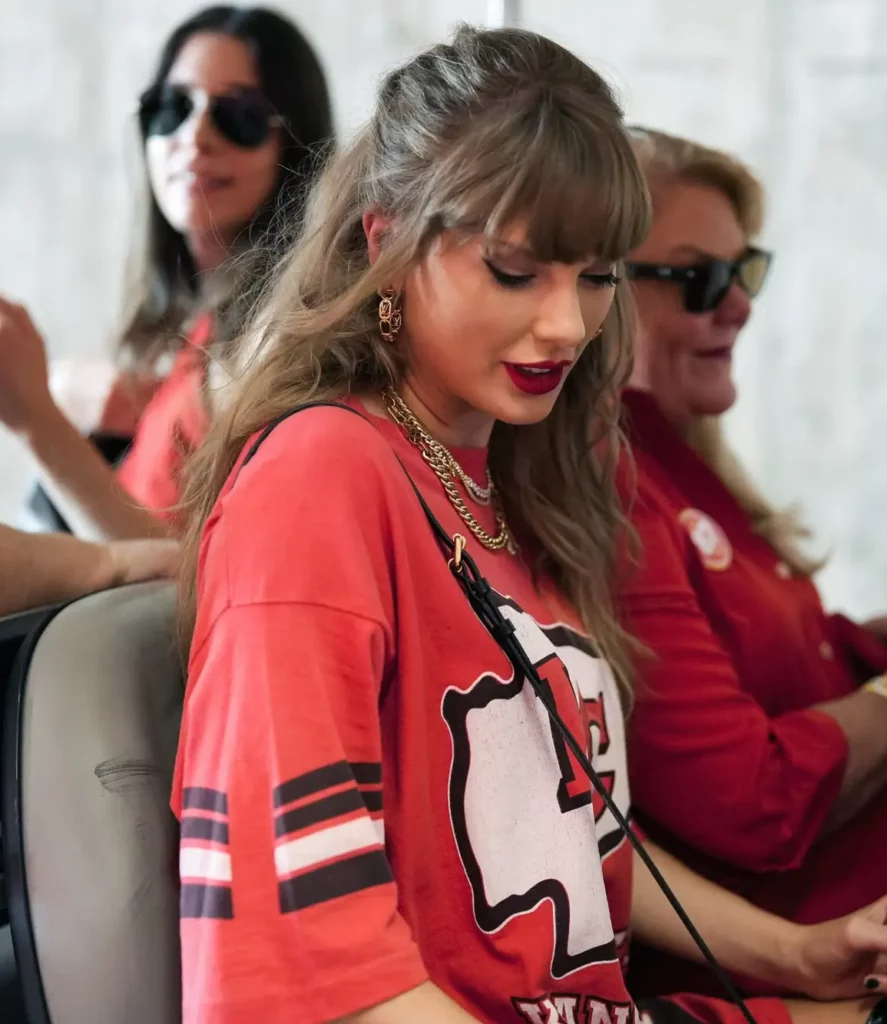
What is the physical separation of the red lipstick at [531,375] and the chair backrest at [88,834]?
346 mm

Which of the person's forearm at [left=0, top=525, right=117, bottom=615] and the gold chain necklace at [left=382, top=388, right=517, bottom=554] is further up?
the gold chain necklace at [left=382, top=388, right=517, bottom=554]

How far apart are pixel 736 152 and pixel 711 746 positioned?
142cm

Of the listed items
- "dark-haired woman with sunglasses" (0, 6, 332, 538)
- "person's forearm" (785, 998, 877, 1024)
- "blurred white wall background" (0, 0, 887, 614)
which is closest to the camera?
"person's forearm" (785, 998, 877, 1024)

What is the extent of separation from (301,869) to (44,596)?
36cm

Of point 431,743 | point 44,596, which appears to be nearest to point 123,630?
point 44,596

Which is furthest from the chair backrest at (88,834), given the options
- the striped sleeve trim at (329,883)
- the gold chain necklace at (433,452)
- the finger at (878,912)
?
the finger at (878,912)

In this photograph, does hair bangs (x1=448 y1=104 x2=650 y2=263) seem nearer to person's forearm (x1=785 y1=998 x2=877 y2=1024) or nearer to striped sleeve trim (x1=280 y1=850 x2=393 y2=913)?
striped sleeve trim (x1=280 y1=850 x2=393 y2=913)

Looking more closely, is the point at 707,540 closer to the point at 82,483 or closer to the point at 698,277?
the point at 698,277

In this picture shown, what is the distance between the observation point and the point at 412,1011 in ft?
2.00

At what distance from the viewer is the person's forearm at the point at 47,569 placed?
0.81 m

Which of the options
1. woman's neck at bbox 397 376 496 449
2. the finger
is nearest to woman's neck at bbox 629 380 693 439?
woman's neck at bbox 397 376 496 449

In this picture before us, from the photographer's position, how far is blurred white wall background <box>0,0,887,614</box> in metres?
1.91

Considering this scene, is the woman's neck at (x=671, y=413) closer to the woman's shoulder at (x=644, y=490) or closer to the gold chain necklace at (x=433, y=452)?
the woman's shoulder at (x=644, y=490)

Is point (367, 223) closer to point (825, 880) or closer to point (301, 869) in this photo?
point (301, 869)
